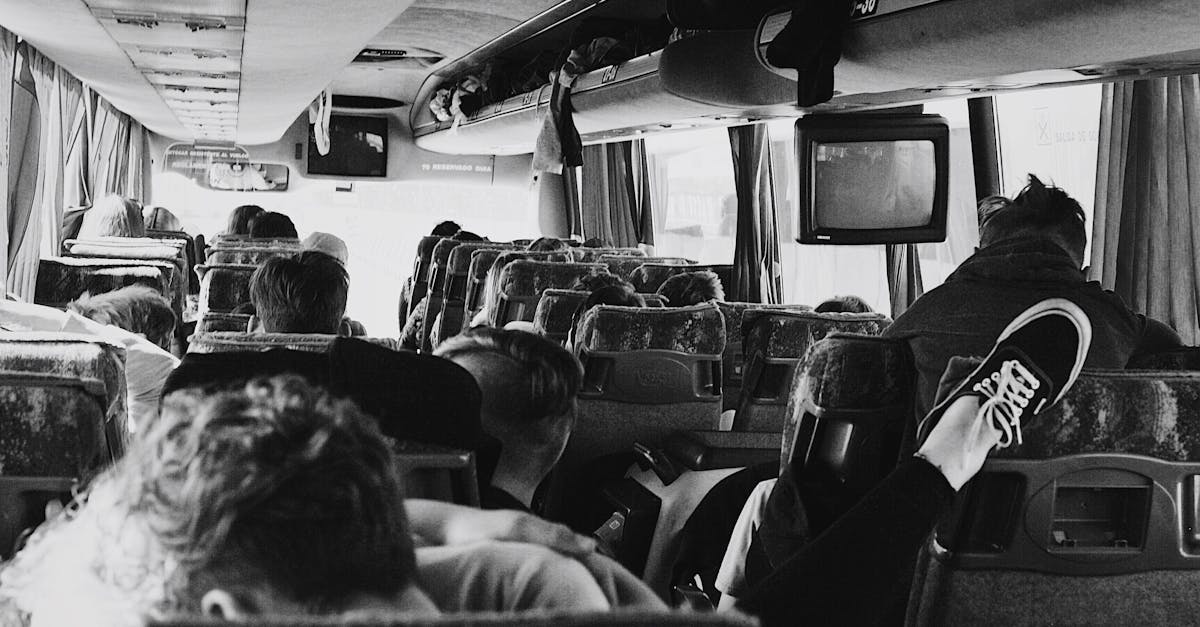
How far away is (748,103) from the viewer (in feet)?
22.0

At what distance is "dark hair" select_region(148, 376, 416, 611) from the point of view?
0.92 meters

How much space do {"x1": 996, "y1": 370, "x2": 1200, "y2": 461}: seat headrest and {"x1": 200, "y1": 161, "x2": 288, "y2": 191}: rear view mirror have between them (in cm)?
1966

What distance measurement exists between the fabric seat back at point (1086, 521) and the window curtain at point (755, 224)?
7.19 m

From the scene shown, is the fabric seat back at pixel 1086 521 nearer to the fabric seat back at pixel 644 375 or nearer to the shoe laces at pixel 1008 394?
the shoe laces at pixel 1008 394

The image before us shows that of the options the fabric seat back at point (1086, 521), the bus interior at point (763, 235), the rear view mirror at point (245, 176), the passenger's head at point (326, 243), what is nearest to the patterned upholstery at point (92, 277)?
the bus interior at point (763, 235)

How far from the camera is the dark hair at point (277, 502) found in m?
0.92

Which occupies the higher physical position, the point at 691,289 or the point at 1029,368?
the point at 691,289

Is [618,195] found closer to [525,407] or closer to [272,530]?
[525,407]

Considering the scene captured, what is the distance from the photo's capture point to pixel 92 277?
6605 mm

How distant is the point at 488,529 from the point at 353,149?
20489 mm

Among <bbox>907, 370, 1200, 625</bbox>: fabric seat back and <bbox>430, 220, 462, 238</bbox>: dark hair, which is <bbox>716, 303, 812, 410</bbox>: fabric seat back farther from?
<bbox>430, 220, 462, 238</bbox>: dark hair

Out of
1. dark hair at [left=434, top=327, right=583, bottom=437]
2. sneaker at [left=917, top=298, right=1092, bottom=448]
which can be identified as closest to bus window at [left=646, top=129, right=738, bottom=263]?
dark hair at [left=434, top=327, right=583, bottom=437]

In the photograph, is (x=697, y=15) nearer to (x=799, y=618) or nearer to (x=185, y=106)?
(x=799, y=618)

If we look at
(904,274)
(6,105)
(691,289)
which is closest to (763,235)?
(904,274)
